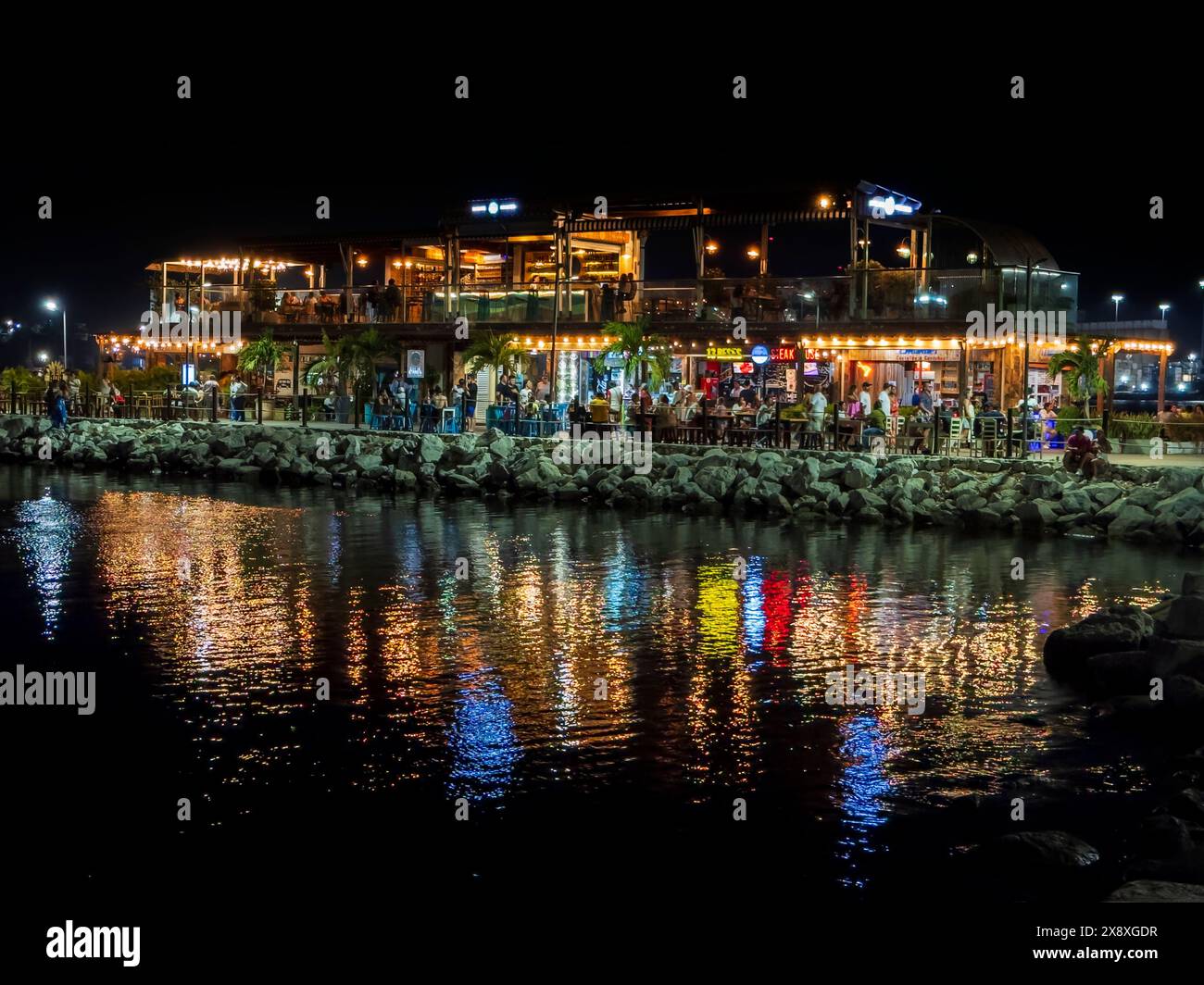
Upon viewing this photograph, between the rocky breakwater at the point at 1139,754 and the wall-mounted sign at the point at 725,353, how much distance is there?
87.6 feet

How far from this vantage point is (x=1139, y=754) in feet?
39.2

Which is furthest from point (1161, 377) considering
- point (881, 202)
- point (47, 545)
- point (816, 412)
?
point (47, 545)

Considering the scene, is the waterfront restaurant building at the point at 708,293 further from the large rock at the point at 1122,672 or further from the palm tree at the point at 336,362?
the large rock at the point at 1122,672

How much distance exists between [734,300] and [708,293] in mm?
936

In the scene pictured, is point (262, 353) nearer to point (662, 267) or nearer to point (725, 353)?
point (662, 267)

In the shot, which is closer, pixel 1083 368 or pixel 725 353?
pixel 1083 368

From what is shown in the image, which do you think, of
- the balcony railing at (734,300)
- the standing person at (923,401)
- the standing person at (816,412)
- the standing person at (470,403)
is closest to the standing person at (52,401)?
the balcony railing at (734,300)

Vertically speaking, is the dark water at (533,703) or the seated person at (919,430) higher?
the seated person at (919,430)

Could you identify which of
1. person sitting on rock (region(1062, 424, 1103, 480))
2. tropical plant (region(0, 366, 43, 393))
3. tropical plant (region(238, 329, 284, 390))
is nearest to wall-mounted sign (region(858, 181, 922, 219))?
person sitting on rock (region(1062, 424, 1103, 480))

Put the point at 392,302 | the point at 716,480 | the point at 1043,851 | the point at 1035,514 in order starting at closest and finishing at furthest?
the point at 1043,851 < the point at 1035,514 < the point at 716,480 < the point at 392,302

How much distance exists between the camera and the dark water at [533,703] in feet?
32.9

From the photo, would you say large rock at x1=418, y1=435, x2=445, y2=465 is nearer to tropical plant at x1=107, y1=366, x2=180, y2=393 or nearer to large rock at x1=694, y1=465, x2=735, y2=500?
large rock at x1=694, y1=465, x2=735, y2=500

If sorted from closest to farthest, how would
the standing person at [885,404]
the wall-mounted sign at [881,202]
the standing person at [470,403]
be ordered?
the standing person at [885,404], the wall-mounted sign at [881,202], the standing person at [470,403]

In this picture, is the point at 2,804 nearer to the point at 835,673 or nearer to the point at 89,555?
the point at 835,673
